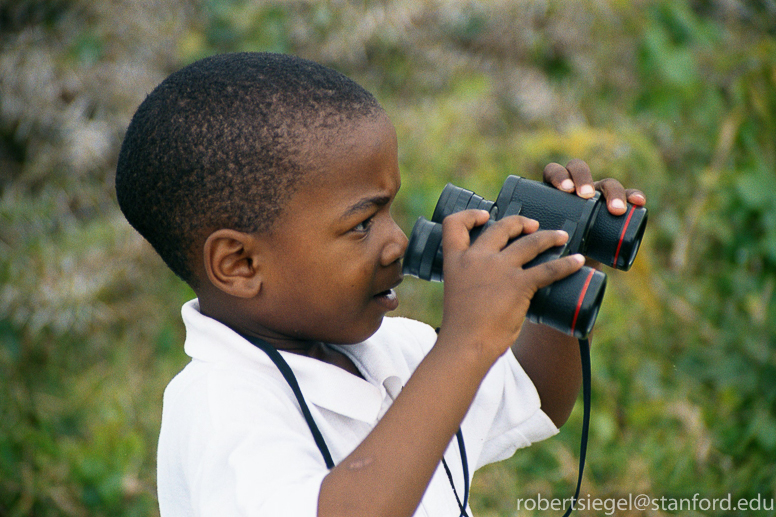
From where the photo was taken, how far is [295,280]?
1.12 m

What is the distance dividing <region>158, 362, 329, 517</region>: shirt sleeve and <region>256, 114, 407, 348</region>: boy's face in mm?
143

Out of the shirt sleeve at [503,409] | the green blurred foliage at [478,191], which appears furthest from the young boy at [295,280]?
the green blurred foliage at [478,191]

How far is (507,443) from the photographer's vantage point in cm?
144

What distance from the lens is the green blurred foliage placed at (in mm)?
2406

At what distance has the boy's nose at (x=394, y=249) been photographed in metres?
1.14

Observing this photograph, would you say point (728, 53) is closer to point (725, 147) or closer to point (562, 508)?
point (725, 147)

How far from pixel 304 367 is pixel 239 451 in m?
0.21

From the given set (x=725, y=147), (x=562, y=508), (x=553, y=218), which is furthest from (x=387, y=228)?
(x=725, y=147)

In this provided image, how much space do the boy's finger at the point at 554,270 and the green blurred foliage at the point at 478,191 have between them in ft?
5.22

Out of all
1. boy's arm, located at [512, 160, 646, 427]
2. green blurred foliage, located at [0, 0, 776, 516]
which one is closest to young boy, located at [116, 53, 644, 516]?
boy's arm, located at [512, 160, 646, 427]

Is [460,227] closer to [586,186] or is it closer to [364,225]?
[364,225]

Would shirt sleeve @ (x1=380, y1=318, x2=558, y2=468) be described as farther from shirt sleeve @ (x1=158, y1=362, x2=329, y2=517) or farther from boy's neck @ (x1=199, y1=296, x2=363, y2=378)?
shirt sleeve @ (x1=158, y1=362, x2=329, y2=517)

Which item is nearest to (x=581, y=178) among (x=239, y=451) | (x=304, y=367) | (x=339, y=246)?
(x=339, y=246)

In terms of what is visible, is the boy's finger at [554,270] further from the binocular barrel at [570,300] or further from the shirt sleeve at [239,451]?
the shirt sleeve at [239,451]
